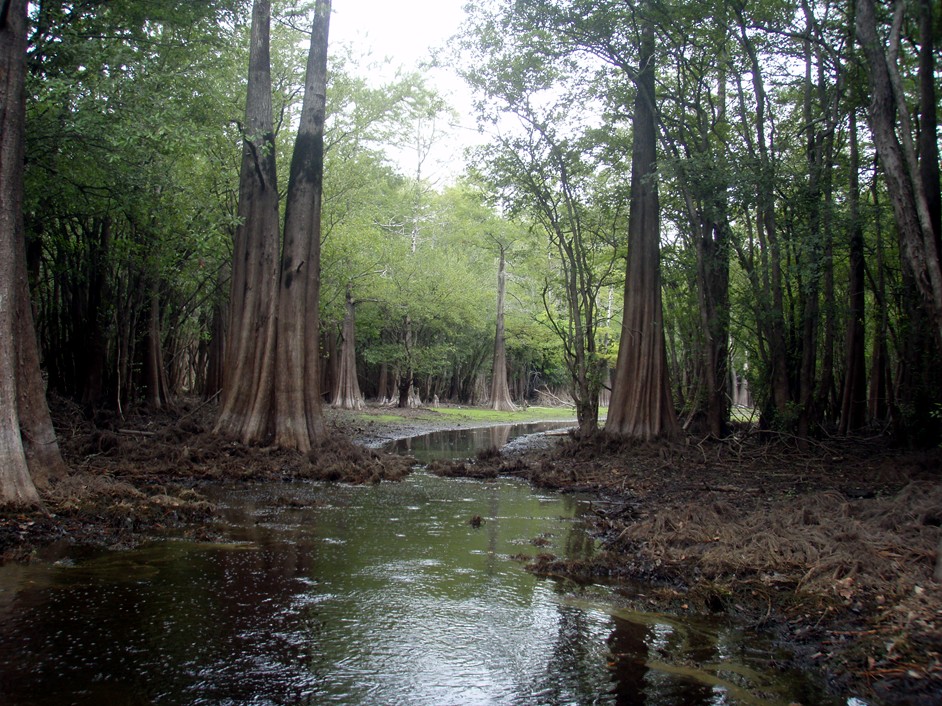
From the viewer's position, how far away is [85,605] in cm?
471

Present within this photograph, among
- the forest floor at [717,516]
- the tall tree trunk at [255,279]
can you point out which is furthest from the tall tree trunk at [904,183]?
the tall tree trunk at [255,279]

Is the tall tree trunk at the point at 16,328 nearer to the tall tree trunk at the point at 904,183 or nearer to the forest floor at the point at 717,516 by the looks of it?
the forest floor at the point at 717,516

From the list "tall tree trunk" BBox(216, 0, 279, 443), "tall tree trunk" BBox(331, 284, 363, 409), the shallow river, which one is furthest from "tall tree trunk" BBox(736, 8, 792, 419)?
"tall tree trunk" BBox(331, 284, 363, 409)

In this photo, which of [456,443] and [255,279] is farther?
[456,443]

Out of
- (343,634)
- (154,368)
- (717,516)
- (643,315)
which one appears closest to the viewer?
(343,634)

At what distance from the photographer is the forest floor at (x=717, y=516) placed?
4.40 m

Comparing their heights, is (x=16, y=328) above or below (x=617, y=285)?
below

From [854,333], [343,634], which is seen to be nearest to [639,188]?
[854,333]

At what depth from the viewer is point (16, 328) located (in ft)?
24.6

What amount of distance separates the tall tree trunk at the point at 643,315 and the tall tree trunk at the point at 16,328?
1035 centimetres

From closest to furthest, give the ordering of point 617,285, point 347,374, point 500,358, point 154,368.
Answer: point 154,368
point 617,285
point 347,374
point 500,358

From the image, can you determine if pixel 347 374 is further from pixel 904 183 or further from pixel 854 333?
pixel 904 183

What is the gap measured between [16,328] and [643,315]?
11.3 m

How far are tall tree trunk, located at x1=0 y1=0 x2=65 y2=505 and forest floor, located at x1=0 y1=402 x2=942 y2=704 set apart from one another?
38cm
